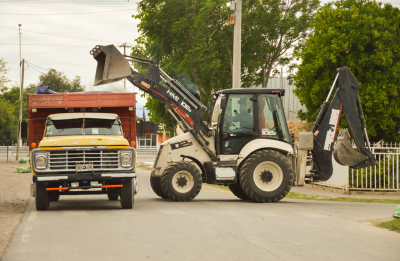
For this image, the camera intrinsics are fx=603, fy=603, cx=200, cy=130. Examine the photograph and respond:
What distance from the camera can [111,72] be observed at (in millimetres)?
16297

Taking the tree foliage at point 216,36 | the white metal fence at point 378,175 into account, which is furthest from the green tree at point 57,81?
the white metal fence at point 378,175

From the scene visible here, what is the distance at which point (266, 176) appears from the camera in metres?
16.4

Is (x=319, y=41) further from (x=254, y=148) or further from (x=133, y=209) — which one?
(x=133, y=209)

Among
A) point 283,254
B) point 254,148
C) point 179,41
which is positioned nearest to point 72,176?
point 254,148

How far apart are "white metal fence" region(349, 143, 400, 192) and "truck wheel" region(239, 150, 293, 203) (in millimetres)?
5475

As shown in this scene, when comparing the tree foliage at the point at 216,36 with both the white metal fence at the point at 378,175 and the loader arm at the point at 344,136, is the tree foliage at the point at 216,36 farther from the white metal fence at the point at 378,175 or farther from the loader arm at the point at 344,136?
the loader arm at the point at 344,136

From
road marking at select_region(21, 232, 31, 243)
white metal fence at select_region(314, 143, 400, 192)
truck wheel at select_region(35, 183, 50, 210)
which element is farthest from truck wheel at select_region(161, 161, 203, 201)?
white metal fence at select_region(314, 143, 400, 192)

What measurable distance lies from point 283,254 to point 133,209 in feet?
21.5

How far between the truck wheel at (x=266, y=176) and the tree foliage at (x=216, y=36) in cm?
1249

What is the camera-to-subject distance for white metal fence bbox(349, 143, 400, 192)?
813 inches

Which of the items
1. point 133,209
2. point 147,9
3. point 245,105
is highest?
point 147,9

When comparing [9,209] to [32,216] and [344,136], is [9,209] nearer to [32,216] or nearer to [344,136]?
[32,216]

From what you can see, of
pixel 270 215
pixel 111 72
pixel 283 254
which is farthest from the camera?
pixel 111 72

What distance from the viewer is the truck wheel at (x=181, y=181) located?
16047 millimetres
